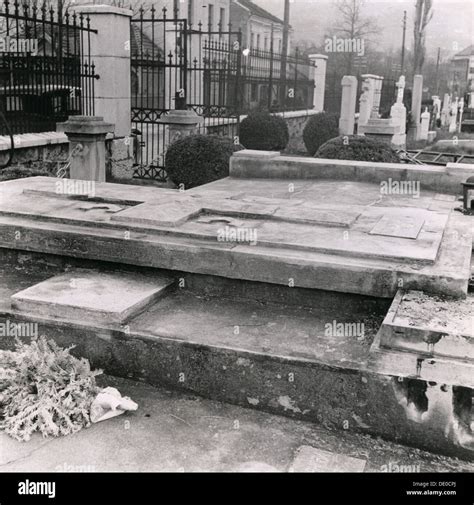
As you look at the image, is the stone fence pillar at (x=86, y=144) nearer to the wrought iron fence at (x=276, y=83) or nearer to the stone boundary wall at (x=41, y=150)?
the stone boundary wall at (x=41, y=150)

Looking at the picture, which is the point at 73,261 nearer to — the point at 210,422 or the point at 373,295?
the point at 210,422

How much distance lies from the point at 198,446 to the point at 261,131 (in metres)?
16.0

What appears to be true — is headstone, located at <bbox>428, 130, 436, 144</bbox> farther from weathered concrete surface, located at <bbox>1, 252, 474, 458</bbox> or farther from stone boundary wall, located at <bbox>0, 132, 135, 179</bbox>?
weathered concrete surface, located at <bbox>1, 252, 474, 458</bbox>

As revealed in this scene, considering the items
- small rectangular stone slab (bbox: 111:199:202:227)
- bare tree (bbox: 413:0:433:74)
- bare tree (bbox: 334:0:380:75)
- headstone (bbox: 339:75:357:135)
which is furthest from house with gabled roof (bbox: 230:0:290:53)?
small rectangular stone slab (bbox: 111:199:202:227)

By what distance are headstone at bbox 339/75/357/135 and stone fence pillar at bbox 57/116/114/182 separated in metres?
14.8

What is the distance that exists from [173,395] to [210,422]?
42cm

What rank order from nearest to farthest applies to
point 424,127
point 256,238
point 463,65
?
point 256,238
point 424,127
point 463,65

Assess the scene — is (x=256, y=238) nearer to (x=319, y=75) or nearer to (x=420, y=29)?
(x=319, y=75)

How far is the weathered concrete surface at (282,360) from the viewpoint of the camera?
363cm

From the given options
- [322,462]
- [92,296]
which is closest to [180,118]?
[92,296]

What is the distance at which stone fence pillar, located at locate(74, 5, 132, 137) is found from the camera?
1144 cm

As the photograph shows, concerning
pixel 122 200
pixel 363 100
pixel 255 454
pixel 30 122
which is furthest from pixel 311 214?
pixel 363 100

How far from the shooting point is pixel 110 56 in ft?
37.7

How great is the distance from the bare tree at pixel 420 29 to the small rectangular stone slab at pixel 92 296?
34.9 m
